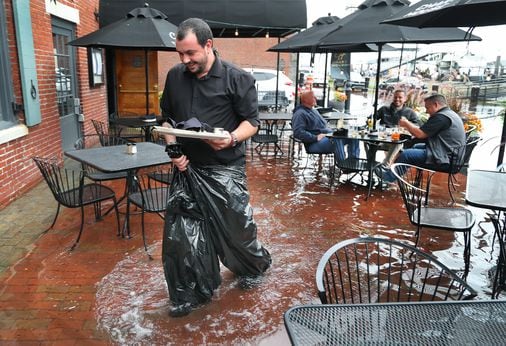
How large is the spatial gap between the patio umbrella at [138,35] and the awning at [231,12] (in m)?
2.87

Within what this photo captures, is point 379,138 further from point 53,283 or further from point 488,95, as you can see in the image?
point 488,95

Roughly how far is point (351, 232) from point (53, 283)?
9.14ft

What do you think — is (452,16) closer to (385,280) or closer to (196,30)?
(385,280)

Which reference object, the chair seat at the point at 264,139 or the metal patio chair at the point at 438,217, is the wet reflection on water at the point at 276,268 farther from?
the chair seat at the point at 264,139

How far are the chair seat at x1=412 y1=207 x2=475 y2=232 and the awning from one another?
6436 millimetres

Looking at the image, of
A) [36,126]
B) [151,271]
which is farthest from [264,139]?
[151,271]

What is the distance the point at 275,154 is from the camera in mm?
7957

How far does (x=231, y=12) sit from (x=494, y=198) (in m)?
7.29

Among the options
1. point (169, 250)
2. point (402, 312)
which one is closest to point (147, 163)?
point (169, 250)

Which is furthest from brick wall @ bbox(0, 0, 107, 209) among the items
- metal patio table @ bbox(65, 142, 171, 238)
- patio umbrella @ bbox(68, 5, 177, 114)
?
metal patio table @ bbox(65, 142, 171, 238)

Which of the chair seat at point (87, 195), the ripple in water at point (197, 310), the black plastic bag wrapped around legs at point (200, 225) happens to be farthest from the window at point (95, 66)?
the black plastic bag wrapped around legs at point (200, 225)

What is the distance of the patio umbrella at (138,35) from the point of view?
17.9ft

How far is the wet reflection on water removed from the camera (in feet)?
A: 8.95

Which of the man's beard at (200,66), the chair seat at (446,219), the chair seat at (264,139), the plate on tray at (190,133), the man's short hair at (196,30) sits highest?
the man's short hair at (196,30)
